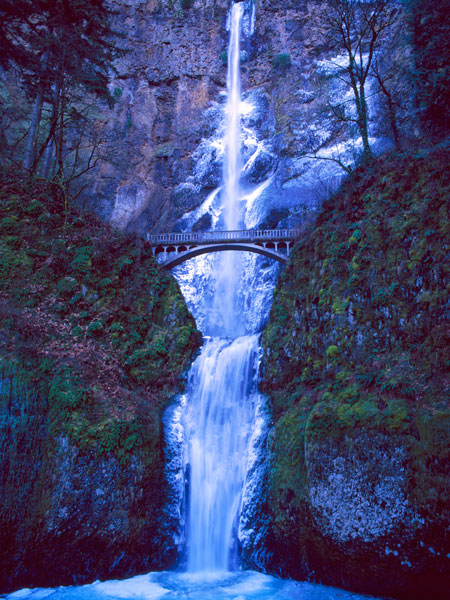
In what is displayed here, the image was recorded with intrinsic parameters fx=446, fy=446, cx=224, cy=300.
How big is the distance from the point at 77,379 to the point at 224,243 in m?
12.4

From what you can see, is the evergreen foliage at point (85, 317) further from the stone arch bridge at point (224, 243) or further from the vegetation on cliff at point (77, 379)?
the stone arch bridge at point (224, 243)

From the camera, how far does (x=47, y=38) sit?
18.8 meters

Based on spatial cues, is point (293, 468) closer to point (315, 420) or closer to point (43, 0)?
point (315, 420)

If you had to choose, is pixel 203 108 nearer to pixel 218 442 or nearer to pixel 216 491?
pixel 218 442

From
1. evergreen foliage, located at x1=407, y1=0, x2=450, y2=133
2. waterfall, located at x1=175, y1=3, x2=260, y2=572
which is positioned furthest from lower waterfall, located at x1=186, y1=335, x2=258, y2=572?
evergreen foliage, located at x1=407, y1=0, x2=450, y2=133

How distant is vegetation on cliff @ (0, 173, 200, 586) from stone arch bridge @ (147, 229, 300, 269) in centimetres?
459

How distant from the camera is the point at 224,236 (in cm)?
2467

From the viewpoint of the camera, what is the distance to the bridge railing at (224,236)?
22875mm

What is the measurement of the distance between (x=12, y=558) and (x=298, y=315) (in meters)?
10.8

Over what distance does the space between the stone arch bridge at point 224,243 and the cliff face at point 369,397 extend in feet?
20.9

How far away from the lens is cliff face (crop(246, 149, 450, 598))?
974 cm

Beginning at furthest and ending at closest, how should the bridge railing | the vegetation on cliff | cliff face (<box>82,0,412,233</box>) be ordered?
cliff face (<box>82,0,412,233</box>) → the bridge railing → the vegetation on cliff

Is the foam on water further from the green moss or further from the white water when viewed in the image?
the green moss

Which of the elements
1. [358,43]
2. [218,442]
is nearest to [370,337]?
[218,442]
